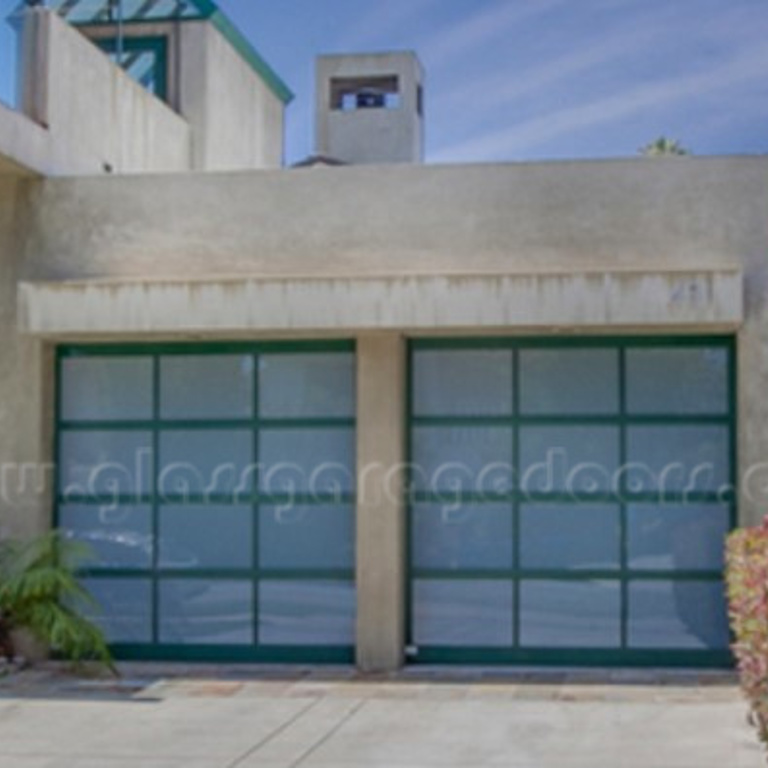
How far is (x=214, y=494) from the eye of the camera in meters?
12.8

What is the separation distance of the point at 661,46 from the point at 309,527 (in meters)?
8.05

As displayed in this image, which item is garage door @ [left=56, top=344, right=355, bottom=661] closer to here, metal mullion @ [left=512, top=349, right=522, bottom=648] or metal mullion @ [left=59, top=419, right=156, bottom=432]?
metal mullion @ [left=59, top=419, right=156, bottom=432]

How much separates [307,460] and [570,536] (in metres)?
2.32

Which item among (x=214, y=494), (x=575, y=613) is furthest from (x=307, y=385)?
(x=575, y=613)

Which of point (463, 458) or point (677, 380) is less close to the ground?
point (677, 380)

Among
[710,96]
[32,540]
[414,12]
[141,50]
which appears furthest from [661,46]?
[32,540]

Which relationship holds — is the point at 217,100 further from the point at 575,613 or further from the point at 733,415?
the point at 575,613

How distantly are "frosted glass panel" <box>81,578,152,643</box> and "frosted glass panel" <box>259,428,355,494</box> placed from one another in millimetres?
1453

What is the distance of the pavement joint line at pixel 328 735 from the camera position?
8938mm

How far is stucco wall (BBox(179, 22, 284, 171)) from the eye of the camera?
18.0 metres

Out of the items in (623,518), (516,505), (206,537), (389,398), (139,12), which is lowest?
(206,537)

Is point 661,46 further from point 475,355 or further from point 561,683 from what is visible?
point 561,683

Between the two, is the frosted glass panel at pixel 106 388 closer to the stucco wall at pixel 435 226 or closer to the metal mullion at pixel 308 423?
the stucco wall at pixel 435 226

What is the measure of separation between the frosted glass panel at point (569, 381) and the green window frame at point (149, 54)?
7506mm
